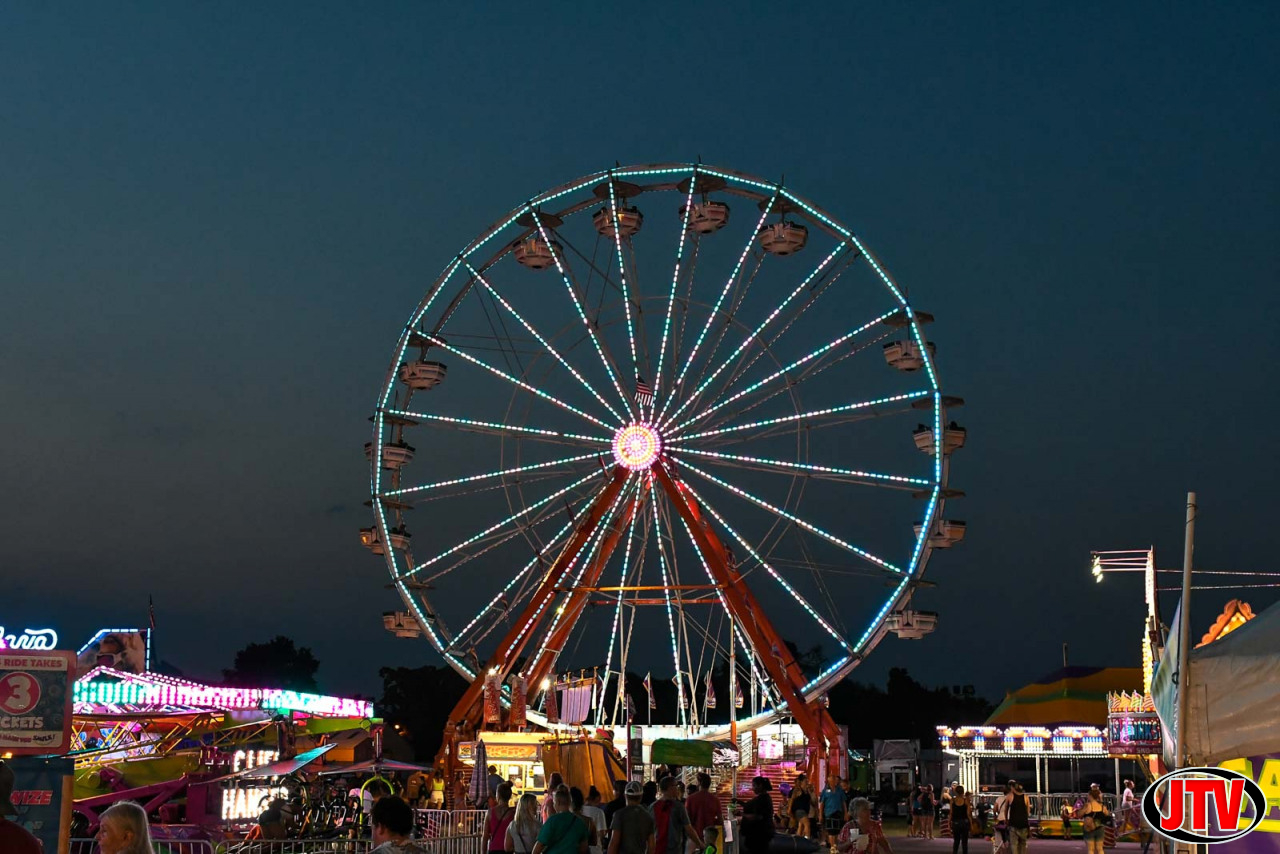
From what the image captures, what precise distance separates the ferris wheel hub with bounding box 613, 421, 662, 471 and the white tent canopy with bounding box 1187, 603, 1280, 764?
21971 millimetres

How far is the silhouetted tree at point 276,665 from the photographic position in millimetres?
103750

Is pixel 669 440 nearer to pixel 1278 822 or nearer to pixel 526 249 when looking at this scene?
pixel 526 249

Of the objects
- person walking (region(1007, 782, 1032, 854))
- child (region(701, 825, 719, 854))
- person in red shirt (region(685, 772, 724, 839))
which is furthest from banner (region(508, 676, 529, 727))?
child (region(701, 825, 719, 854))

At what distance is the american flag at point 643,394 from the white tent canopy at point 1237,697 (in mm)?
22257

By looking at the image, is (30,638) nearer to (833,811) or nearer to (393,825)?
(833,811)

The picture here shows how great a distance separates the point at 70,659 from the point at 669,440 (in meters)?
20.7

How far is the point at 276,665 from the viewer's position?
346 ft

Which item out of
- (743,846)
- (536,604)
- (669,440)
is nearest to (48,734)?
(743,846)

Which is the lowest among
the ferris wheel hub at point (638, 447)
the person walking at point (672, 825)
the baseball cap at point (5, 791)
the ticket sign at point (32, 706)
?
the person walking at point (672, 825)

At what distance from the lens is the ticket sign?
902 cm

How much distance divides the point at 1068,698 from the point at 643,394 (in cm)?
2034

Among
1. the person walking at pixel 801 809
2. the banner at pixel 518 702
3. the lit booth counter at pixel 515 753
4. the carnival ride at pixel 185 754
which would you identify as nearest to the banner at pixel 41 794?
the carnival ride at pixel 185 754

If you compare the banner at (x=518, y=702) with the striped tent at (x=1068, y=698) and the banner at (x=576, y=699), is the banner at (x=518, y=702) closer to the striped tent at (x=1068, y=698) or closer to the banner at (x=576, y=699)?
the banner at (x=576, y=699)

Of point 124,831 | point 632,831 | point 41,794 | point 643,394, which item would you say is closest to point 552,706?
point 643,394
